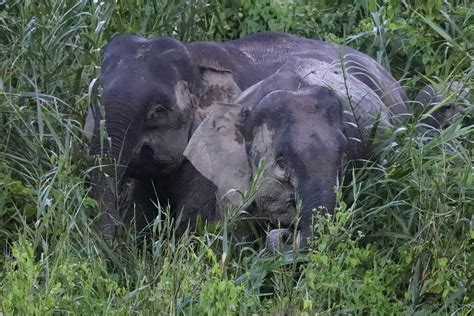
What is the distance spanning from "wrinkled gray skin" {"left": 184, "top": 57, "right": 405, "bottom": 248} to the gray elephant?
0.24m

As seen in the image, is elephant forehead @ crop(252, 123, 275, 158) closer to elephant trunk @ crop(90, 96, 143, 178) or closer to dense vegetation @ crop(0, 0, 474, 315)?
dense vegetation @ crop(0, 0, 474, 315)

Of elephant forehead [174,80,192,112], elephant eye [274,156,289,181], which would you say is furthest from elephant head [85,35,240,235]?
elephant eye [274,156,289,181]

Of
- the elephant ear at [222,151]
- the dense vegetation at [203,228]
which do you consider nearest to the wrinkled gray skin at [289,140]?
the elephant ear at [222,151]

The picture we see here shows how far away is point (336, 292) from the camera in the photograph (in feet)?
21.1

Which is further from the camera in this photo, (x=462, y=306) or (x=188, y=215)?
(x=188, y=215)

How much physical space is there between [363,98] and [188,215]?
975 mm

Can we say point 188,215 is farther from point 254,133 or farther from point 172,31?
point 172,31

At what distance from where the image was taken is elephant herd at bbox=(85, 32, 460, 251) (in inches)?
281

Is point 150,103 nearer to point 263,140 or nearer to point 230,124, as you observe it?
point 230,124

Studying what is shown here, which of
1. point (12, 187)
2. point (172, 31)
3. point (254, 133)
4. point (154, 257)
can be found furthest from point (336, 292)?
point (172, 31)

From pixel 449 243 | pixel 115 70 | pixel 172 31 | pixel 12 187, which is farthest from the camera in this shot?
pixel 172 31

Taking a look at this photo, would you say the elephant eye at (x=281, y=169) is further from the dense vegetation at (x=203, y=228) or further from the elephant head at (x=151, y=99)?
the elephant head at (x=151, y=99)

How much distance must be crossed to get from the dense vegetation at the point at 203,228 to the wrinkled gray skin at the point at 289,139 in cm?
13

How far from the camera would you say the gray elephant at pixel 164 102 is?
25.2ft
